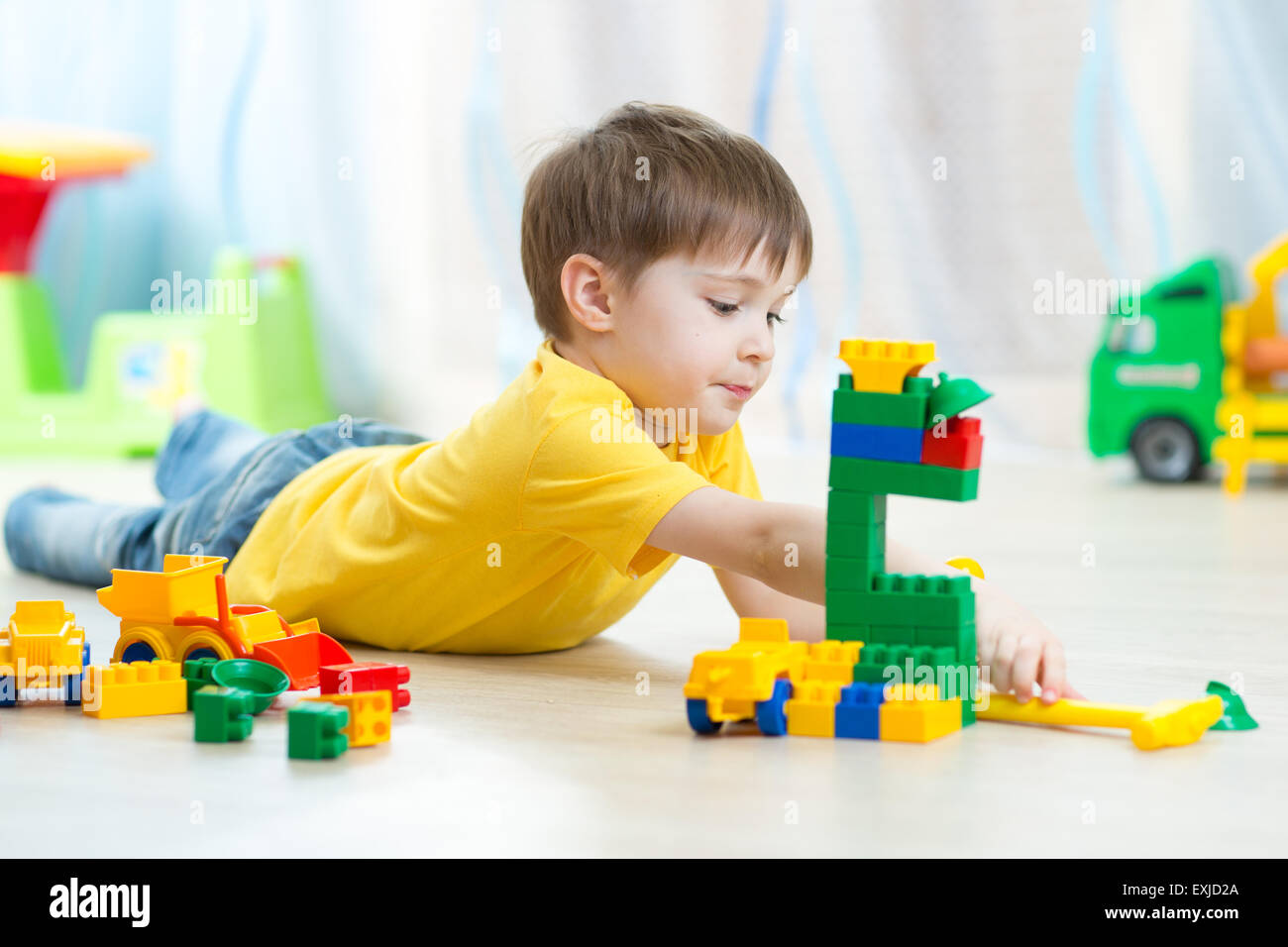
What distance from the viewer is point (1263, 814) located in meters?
0.64

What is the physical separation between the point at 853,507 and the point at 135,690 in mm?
412

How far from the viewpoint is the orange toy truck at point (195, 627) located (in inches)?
34.0

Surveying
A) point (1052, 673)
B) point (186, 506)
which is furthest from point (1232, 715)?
point (186, 506)

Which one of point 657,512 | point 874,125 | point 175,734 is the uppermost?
point 874,125

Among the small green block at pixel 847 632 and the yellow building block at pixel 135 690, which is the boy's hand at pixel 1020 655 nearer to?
the small green block at pixel 847 632

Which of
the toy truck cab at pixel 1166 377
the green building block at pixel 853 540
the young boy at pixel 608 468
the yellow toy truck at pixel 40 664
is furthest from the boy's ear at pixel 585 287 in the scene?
the toy truck cab at pixel 1166 377

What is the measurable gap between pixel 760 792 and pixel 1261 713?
0.35 metres

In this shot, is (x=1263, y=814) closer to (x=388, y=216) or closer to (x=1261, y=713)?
(x=1261, y=713)

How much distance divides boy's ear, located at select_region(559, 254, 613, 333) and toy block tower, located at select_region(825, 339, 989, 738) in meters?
0.22

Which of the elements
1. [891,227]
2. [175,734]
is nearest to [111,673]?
[175,734]

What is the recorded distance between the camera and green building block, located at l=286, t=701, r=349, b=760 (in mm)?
723

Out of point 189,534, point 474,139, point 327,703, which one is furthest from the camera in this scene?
point 474,139

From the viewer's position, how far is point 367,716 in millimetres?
755

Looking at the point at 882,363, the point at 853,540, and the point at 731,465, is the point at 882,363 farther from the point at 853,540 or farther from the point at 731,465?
the point at 731,465
